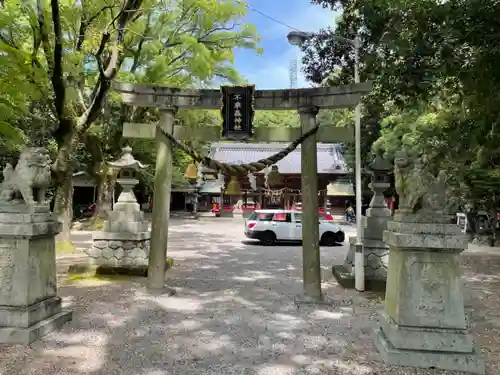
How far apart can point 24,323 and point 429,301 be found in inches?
199

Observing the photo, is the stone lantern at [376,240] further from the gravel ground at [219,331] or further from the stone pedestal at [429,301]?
the stone pedestal at [429,301]

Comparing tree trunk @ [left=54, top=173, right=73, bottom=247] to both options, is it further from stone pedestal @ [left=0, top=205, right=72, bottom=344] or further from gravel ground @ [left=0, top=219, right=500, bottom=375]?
stone pedestal @ [left=0, top=205, right=72, bottom=344]

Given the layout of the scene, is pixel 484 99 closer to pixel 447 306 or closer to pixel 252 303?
→ pixel 447 306

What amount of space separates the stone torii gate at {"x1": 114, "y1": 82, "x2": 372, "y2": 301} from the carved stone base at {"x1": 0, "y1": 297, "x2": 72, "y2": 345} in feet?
8.16

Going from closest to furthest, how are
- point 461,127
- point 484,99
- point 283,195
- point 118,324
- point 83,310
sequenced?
point 118,324, point 83,310, point 484,99, point 461,127, point 283,195

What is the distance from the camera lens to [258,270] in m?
10.9

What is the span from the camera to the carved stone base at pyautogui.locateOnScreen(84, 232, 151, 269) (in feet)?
32.7

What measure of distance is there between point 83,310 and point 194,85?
1231 cm

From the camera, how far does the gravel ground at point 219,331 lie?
4438mm

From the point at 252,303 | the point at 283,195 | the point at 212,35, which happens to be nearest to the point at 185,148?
the point at 252,303

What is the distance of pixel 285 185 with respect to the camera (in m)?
37.6

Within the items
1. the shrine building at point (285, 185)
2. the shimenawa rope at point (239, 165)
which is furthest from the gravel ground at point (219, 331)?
the shrine building at point (285, 185)

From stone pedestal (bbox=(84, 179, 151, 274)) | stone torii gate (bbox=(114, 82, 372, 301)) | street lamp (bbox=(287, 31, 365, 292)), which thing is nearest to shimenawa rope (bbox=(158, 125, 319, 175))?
stone torii gate (bbox=(114, 82, 372, 301))

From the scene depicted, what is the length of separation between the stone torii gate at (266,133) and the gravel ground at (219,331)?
34.2 inches
